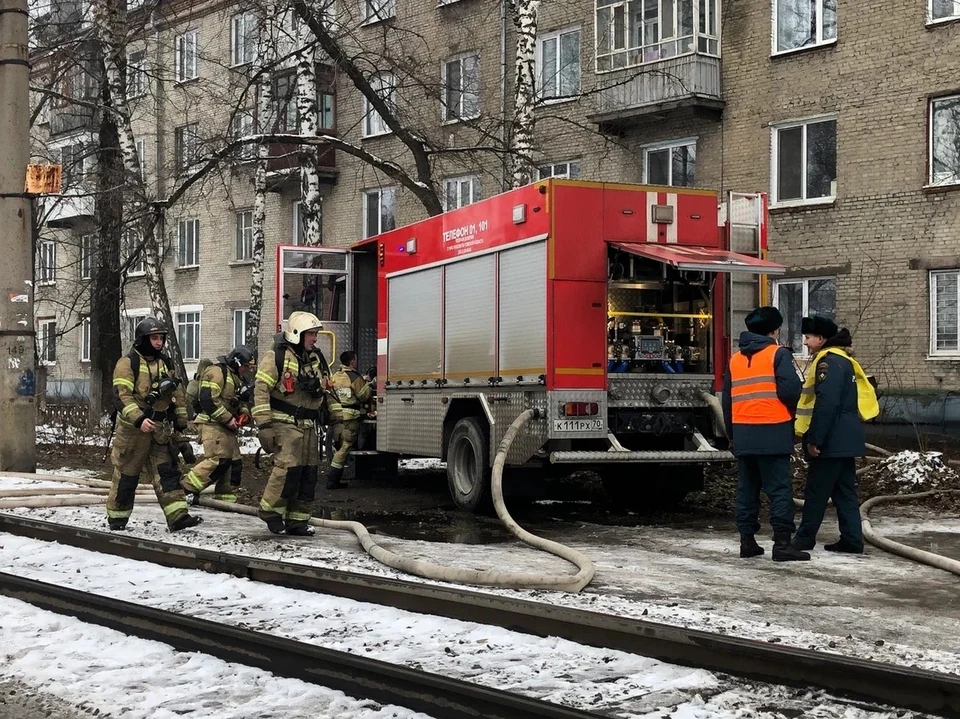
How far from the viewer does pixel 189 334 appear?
38.9 m

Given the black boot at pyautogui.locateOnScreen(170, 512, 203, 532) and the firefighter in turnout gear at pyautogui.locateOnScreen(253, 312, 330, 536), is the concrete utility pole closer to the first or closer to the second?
the black boot at pyautogui.locateOnScreen(170, 512, 203, 532)

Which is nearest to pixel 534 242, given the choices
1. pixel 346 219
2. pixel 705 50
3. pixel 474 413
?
pixel 474 413

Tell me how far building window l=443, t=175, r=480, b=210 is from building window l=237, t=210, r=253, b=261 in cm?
901

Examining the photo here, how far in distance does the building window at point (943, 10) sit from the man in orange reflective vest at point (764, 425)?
13482mm

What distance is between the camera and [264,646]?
20.3 ft

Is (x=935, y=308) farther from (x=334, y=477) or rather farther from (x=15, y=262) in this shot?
(x=15, y=262)

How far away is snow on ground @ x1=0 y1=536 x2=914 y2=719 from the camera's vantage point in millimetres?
5270

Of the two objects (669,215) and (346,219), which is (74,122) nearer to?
(346,219)

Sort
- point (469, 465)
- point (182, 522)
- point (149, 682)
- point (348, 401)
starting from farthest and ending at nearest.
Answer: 1. point (348, 401)
2. point (469, 465)
3. point (182, 522)
4. point (149, 682)

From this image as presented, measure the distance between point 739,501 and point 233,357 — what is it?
5356 millimetres

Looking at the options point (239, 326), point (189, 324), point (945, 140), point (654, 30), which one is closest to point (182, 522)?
point (945, 140)

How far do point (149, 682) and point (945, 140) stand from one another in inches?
720

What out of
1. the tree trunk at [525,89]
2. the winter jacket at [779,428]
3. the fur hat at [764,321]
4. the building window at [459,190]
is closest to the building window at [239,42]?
the building window at [459,190]

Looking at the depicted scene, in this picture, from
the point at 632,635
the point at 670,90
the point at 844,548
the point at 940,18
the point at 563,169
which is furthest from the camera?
the point at 563,169
